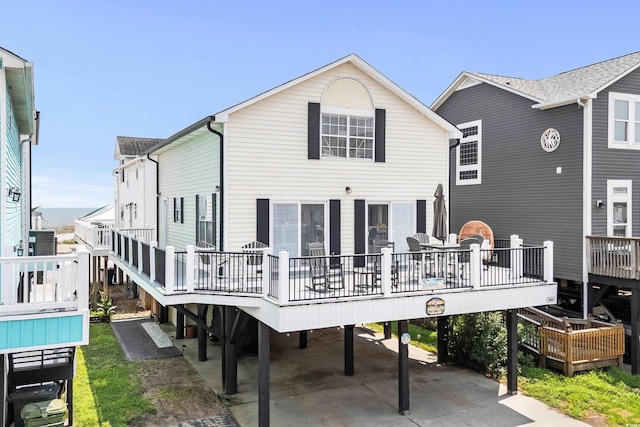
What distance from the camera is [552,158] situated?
16656mm

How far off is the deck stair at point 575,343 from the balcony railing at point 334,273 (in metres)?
2.68

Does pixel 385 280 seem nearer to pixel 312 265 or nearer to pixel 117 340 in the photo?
pixel 312 265

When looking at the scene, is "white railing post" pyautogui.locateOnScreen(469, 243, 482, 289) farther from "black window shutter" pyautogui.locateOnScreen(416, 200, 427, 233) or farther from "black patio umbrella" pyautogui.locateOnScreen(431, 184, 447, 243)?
"black window shutter" pyautogui.locateOnScreen(416, 200, 427, 233)

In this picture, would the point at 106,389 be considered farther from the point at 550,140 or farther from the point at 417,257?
the point at 550,140

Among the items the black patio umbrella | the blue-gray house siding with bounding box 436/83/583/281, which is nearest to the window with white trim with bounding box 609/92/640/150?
the blue-gray house siding with bounding box 436/83/583/281

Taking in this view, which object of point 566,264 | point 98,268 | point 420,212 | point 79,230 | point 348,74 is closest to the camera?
point 348,74

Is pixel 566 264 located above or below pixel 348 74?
below

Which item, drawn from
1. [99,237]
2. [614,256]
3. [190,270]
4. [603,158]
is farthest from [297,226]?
[99,237]

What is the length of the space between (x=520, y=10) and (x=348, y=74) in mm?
13614

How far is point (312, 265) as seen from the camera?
385 inches

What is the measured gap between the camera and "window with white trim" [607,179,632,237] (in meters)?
15.6

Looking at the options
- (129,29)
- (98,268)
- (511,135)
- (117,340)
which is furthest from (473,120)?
(129,29)

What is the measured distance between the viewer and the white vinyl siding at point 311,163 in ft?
39.5

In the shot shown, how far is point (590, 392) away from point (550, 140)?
28.4ft
